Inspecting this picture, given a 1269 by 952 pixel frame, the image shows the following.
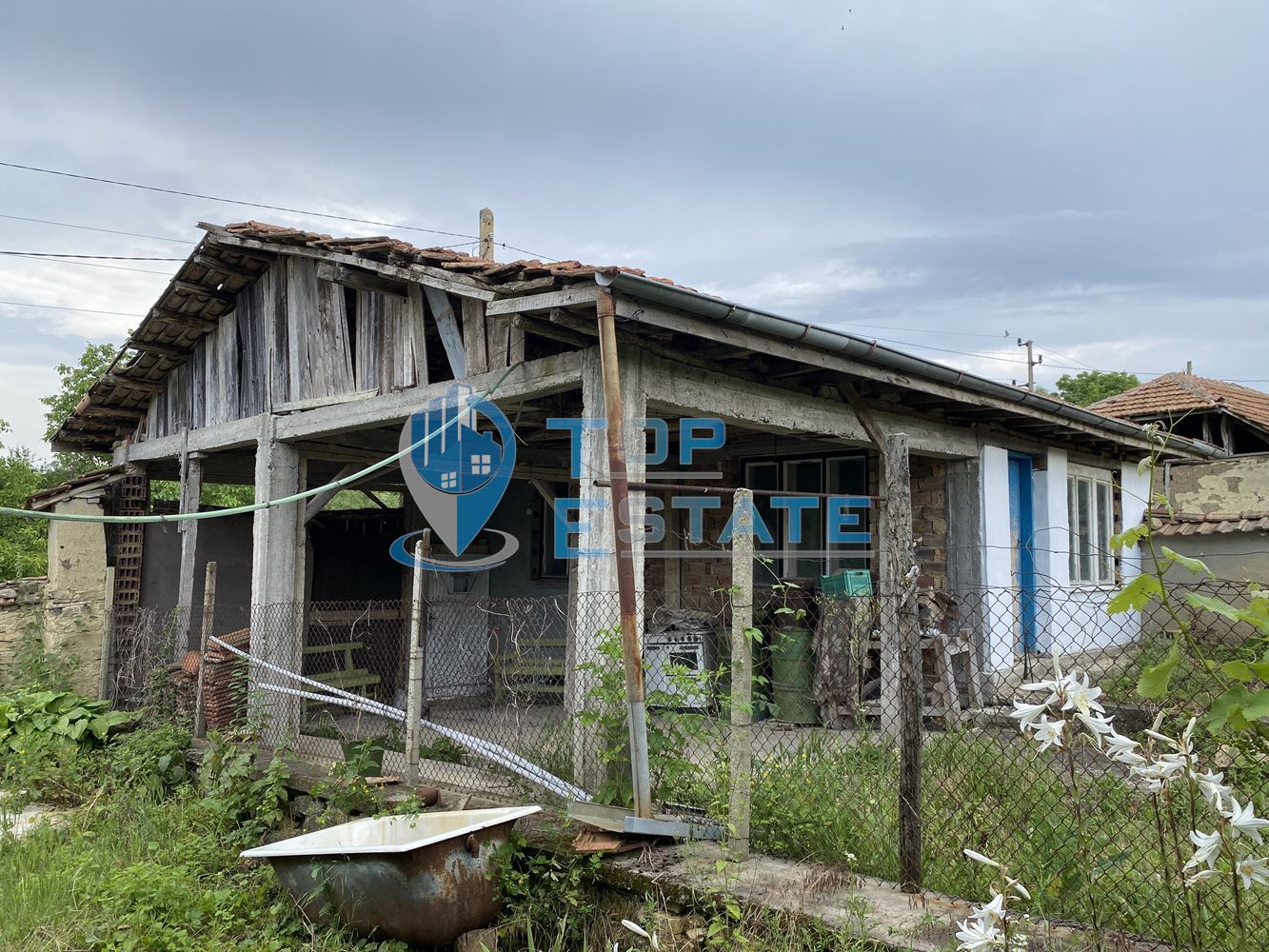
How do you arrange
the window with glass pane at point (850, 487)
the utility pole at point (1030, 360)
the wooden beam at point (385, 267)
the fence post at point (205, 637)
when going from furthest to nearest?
the utility pole at point (1030, 360) → the window with glass pane at point (850, 487) → the fence post at point (205, 637) → the wooden beam at point (385, 267)

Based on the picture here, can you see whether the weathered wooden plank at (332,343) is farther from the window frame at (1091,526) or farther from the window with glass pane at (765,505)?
the window frame at (1091,526)

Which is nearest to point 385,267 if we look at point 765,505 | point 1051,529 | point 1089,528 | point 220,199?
point 765,505

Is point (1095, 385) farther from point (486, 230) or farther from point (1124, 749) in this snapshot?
point (1124, 749)

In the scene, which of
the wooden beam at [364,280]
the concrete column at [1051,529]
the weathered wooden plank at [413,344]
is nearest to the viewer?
the weathered wooden plank at [413,344]

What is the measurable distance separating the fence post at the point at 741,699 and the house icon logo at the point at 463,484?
3.75m

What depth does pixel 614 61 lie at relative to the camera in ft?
32.1

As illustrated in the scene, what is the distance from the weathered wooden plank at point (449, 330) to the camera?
581cm

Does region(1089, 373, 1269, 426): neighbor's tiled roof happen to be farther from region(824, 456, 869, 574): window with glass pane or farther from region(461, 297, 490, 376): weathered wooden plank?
region(461, 297, 490, 376): weathered wooden plank

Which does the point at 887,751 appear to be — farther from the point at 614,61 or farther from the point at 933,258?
the point at 933,258

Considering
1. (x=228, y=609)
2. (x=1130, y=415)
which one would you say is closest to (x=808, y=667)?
(x=228, y=609)

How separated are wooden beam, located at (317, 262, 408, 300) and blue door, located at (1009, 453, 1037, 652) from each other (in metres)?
6.08

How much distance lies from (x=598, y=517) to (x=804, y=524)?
4.90 m

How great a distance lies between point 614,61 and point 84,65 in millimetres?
5160

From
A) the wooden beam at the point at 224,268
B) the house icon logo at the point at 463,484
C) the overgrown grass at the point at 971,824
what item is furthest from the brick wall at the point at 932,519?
the wooden beam at the point at 224,268
